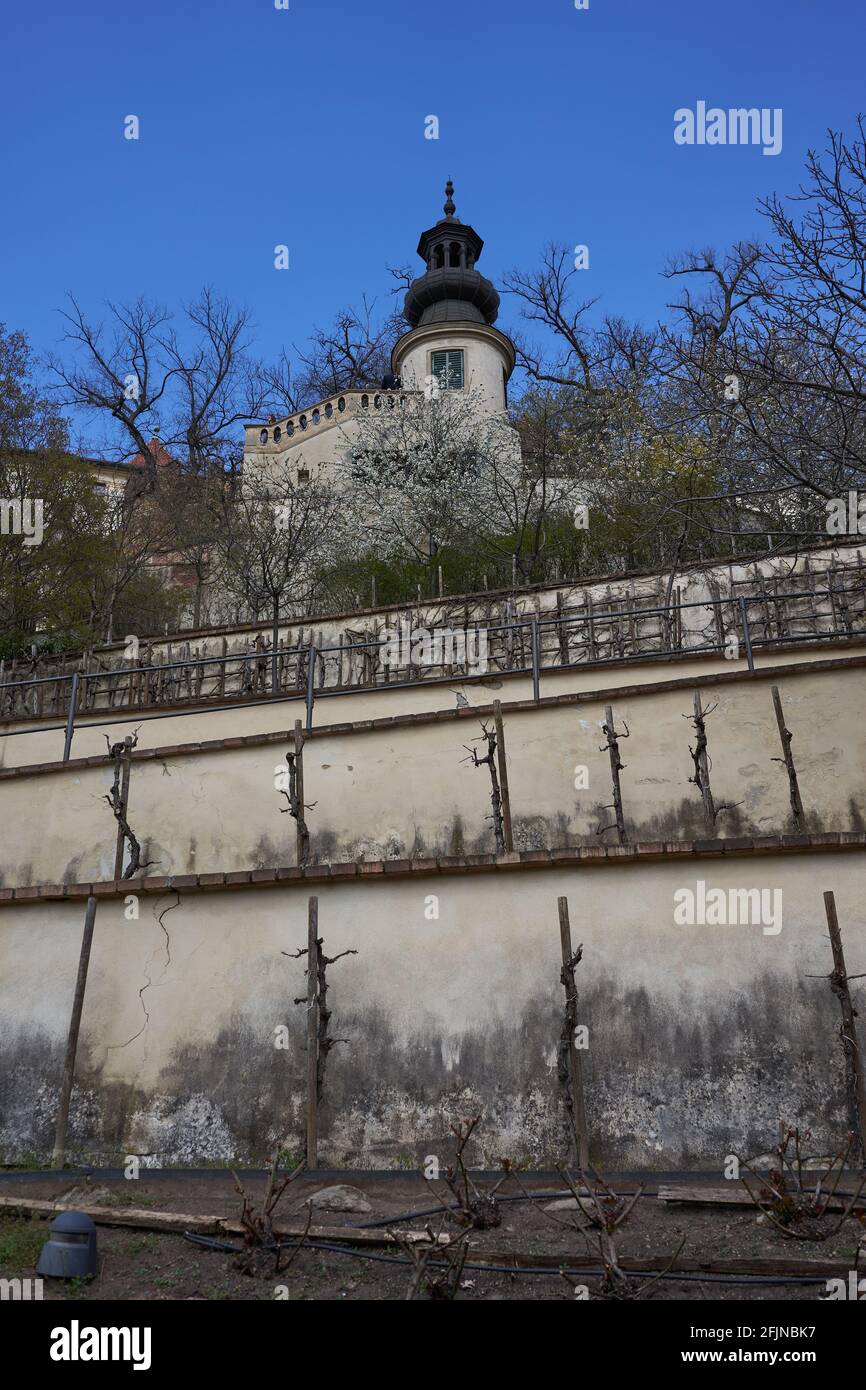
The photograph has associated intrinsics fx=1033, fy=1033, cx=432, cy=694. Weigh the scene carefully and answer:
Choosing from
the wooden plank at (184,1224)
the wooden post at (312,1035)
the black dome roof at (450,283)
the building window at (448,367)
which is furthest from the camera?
the black dome roof at (450,283)

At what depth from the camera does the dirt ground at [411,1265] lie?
5.29m

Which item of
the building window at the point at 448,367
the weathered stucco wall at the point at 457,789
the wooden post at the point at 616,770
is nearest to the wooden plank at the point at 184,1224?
the weathered stucco wall at the point at 457,789

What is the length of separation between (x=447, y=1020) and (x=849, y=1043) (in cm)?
279

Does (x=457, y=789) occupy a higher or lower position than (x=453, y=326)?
lower

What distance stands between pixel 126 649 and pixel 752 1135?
1487 centimetres

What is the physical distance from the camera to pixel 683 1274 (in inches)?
205

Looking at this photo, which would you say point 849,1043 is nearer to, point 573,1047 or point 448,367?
point 573,1047

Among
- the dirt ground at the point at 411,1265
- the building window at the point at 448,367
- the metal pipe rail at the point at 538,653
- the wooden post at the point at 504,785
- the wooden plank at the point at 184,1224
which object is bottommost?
the dirt ground at the point at 411,1265

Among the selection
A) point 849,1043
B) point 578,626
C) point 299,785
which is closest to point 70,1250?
point 849,1043

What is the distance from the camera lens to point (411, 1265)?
5602mm

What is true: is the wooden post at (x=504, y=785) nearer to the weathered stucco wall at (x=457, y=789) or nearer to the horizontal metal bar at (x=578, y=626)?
the weathered stucco wall at (x=457, y=789)

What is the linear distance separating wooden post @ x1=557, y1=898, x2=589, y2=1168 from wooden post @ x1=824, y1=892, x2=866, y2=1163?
1.72 m

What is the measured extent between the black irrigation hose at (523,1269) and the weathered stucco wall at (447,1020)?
1.49 meters
